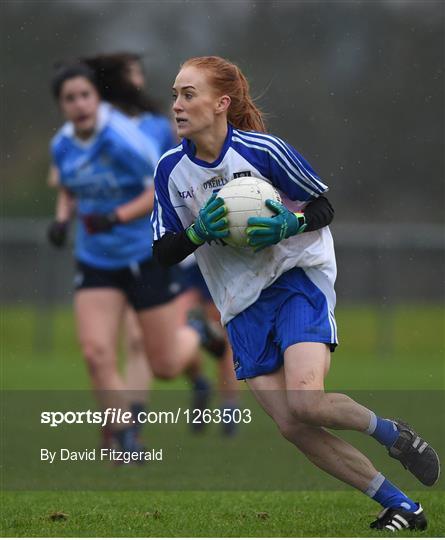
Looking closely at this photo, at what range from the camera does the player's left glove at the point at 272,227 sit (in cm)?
503

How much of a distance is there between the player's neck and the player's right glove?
262 mm

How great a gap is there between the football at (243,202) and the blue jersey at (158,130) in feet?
10.5

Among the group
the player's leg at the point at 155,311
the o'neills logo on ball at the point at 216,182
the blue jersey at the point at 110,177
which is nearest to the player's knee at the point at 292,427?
the o'neills logo on ball at the point at 216,182

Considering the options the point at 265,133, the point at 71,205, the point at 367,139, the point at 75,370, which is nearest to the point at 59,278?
the point at 75,370

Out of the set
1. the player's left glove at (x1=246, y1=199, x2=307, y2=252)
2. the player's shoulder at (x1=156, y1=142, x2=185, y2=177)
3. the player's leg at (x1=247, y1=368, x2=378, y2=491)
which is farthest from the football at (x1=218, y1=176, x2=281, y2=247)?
the player's leg at (x1=247, y1=368, x2=378, y2=491)

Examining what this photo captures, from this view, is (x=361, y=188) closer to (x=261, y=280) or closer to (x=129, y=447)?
(x=129, y=447)

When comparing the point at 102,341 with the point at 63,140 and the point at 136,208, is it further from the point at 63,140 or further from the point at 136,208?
the point at 63,140

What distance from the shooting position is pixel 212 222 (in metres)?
5.02

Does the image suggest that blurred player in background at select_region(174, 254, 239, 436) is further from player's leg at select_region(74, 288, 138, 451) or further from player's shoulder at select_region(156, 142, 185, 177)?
player's shoulder at select_region(156, 142, 185, 177)

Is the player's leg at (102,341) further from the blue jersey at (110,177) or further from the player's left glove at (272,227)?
the player's left glove at (272,227)

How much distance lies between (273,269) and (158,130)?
3268 mm

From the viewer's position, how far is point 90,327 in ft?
25.4

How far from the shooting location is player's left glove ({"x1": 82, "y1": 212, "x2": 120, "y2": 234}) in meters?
7.89

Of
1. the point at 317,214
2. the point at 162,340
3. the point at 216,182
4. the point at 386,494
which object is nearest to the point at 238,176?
the point at 216,182
